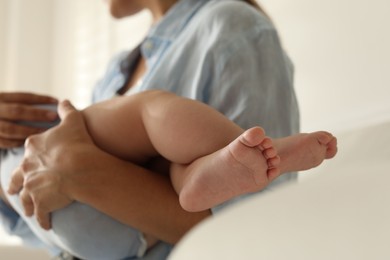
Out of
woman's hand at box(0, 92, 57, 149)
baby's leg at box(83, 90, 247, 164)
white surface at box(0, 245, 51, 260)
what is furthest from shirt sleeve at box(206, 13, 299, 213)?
white surface at box(0, 245, 51, 260)

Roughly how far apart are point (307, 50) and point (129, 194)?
625 millimetres

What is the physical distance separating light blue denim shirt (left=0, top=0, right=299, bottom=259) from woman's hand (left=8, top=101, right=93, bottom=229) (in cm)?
11

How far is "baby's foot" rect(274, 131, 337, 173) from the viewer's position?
37cm

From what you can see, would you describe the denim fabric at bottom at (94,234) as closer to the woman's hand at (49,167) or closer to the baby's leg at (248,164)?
the woman's hand at (49,167)

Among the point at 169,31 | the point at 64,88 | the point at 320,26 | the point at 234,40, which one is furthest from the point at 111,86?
the point at 64,88

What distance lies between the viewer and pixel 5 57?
76.9 inches

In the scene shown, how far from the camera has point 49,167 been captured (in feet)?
1.84

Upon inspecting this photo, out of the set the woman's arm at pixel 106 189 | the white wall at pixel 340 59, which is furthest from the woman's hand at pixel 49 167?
the white wall at pixel 340 59

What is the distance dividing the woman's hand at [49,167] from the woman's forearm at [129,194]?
14 mm

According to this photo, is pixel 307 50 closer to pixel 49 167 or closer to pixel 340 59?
pixel 340 59

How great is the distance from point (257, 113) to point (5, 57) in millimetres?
1598

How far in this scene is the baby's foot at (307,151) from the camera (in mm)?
375

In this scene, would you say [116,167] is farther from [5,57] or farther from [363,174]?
[5,57]

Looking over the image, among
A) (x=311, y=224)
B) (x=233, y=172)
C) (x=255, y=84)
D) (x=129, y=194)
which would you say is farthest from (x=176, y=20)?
(x=311, y=224)
